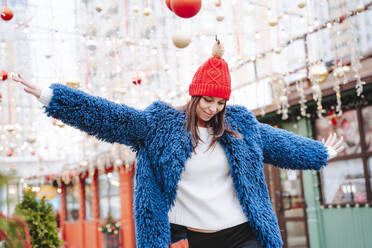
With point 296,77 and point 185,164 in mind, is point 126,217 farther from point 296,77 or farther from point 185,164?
point 185,164

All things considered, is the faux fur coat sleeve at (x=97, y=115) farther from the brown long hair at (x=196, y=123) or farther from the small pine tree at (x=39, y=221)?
the small pine tree at (x=39, y=221)

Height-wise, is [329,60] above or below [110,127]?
above

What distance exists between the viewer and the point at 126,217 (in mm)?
12109

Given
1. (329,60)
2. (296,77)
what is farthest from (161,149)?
(296,77)

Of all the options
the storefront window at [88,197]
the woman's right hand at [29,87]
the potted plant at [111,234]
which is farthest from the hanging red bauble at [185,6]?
the storefront window at [88,197]

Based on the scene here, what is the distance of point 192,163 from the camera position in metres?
1.75

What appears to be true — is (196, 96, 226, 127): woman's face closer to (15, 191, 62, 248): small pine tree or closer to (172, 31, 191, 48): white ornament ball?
(172, 31, 191, 48): white ornament ball

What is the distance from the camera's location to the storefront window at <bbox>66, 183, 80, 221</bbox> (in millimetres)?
16597

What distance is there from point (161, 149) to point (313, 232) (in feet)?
18.9

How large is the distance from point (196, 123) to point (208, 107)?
0.31ft

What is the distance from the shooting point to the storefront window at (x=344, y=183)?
6.16m

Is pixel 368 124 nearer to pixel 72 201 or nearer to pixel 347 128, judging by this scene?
pixel 347 128

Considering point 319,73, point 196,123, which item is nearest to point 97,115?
point 196,123

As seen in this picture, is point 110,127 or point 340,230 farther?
point 340,230
